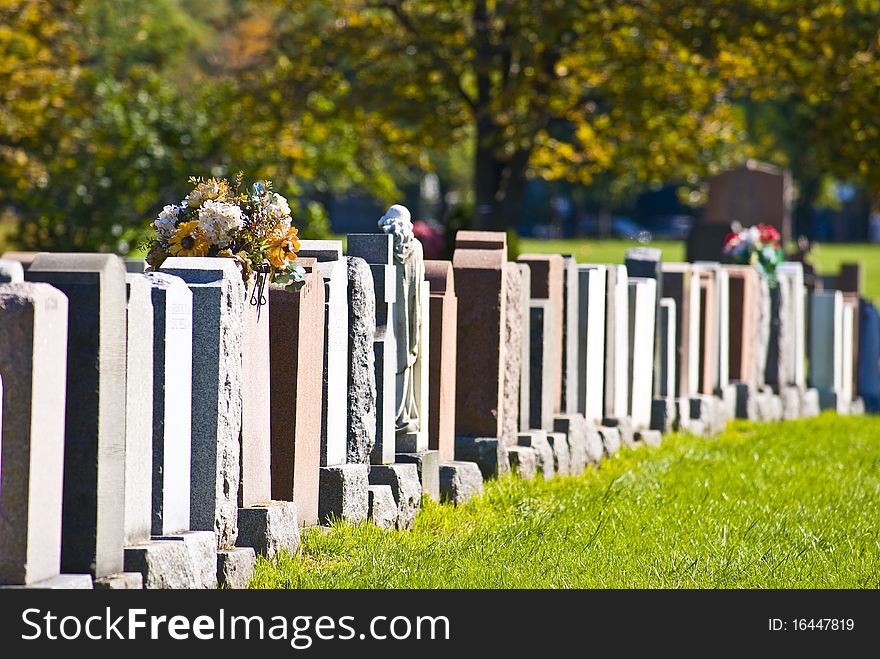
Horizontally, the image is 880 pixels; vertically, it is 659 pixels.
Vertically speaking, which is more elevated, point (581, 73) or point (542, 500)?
point (581, 73)

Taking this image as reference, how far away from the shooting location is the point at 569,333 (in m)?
12.2

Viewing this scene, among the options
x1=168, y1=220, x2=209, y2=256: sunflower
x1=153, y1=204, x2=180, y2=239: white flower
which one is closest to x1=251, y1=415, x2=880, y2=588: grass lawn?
x1=168, y1=220, x2=209, y2=256: sunflower

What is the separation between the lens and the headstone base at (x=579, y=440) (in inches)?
475

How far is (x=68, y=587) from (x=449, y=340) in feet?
15.3

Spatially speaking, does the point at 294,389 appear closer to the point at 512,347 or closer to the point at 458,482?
the point at 458,482

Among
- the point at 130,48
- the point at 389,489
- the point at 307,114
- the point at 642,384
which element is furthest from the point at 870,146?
the point at 130,48

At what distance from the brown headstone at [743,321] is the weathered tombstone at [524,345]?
204 inches

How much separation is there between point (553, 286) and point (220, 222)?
4.45m

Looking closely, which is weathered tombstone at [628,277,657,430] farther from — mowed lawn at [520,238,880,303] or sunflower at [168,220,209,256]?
mowed lawn at [520,238,880,303]

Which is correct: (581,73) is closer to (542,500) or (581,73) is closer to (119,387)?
(542,500)

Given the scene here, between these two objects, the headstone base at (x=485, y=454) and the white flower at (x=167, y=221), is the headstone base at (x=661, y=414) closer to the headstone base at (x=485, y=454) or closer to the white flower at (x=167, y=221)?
the headstone base at (x=485, y=454)

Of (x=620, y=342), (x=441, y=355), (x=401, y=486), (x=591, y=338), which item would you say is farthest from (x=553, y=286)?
(x=401, y=486)

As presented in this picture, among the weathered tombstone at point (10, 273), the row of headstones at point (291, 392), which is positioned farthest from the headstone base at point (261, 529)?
the weathered tombstone at point (10, 273)

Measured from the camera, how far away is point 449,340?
33.8ft
